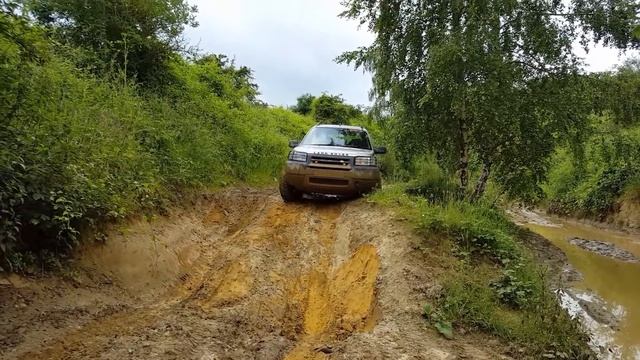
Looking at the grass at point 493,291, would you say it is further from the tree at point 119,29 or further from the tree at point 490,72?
the tree at point 119,29

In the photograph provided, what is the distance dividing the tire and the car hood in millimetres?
806

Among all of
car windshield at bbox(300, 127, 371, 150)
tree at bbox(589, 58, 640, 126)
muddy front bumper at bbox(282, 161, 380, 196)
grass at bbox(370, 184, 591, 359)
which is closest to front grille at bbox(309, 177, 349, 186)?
muddy front bumper at bbox(282, 161, 380, 196)

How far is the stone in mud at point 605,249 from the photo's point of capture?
14219 millimetres

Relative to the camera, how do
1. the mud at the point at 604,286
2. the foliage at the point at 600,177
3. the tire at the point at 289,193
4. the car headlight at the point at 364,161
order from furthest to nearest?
1. the foliage at the point at 600,177
2. the tire at the point at 289,193
3. the car headlight at the point at 364,161
4. the mud at the point at 604,286

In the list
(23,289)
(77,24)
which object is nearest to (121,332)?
(23,289)

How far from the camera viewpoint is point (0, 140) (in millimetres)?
4484

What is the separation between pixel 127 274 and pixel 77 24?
728cm

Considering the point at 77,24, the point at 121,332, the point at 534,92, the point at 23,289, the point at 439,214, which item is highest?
the point at 77,24

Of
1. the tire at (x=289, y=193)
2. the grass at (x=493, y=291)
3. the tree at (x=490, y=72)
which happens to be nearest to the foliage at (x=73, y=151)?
the tire at (x=289, y=193)

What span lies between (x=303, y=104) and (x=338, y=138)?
2286 centimetres

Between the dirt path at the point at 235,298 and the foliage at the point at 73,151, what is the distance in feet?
1.51

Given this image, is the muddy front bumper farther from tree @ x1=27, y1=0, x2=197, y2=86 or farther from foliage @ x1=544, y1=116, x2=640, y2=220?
foliage @ x1=544, y1=116, x2=640, y2=220

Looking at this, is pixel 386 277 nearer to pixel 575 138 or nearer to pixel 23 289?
pixel 23 289

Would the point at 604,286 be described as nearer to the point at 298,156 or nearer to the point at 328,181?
the point at 328,181
